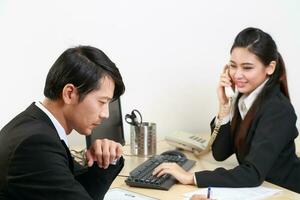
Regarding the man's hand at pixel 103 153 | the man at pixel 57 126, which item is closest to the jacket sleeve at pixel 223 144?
the man's hand at pixel 103 153

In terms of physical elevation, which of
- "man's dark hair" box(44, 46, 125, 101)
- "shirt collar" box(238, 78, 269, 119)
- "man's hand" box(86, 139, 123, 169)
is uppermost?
"man's dark hair" box(44, 46, 125, 101)

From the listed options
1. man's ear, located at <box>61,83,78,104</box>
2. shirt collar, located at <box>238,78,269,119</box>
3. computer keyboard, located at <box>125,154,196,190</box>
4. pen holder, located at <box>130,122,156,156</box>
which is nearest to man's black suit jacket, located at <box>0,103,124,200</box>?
man's ear, located at <box>61,83,78,104</box>

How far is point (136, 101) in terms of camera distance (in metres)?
2.43

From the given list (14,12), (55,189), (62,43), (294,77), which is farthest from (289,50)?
(55,189)

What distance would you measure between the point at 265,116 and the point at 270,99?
0.32 feet

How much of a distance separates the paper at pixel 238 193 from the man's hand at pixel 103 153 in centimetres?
31

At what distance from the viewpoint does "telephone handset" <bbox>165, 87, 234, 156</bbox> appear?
2.09 metres

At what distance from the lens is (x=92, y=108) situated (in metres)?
1.21

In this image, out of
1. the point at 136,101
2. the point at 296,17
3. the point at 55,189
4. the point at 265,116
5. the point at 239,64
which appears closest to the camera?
the point at 55,189

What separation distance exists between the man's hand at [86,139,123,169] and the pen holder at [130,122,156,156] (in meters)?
0.53

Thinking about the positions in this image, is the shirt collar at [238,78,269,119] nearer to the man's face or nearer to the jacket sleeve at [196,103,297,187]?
the jacket sleeve at [196,103,297,187]

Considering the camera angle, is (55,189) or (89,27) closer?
(55,189)

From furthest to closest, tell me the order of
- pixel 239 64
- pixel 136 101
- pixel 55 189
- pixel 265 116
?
pixel 136 101 → pixel 239 64 → pixel 265 116 → pixel 55 189

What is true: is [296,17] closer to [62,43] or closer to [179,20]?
[179,20]
